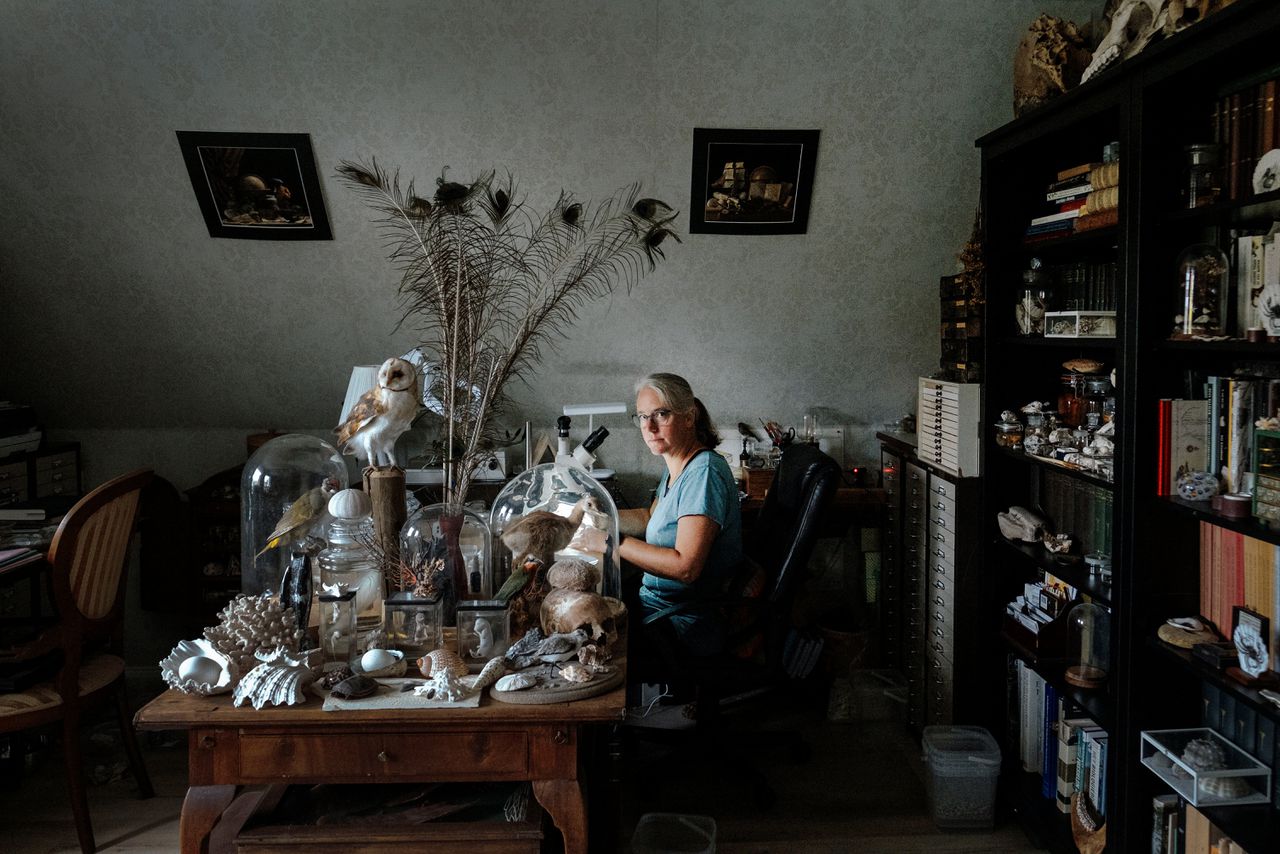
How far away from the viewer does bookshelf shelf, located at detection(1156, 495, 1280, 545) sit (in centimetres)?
179

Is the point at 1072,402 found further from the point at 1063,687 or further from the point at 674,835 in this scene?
the point at 674,835

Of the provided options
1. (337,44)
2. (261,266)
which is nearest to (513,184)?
(337,44)

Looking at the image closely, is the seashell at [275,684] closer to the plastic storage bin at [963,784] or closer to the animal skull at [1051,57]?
the plastic storage bin at [963,784]

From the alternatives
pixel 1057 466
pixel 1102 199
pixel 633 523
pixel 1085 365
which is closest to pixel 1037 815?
pixel 1057 466

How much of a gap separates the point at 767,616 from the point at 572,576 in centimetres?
93

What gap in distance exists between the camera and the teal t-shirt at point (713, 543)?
273 centimetres

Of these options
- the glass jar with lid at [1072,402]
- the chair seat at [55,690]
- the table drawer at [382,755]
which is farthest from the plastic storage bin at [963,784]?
the chair seat at [55,690]

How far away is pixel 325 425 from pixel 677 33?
2.22 m

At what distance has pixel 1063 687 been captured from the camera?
8.39 feet

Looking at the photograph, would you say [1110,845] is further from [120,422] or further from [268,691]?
[120,422]

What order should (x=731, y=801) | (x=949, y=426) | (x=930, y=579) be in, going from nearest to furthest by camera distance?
(x=731, y=801)
(x=949, y=426)
(x=930, y=579)

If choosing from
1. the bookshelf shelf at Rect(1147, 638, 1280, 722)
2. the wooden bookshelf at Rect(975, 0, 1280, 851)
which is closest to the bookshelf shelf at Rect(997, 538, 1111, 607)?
the wooden bookshelf at Rect(975, 0, 1280, 851)

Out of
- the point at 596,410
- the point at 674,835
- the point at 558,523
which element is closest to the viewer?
the point at 558,523

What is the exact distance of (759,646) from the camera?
291 centimetres
